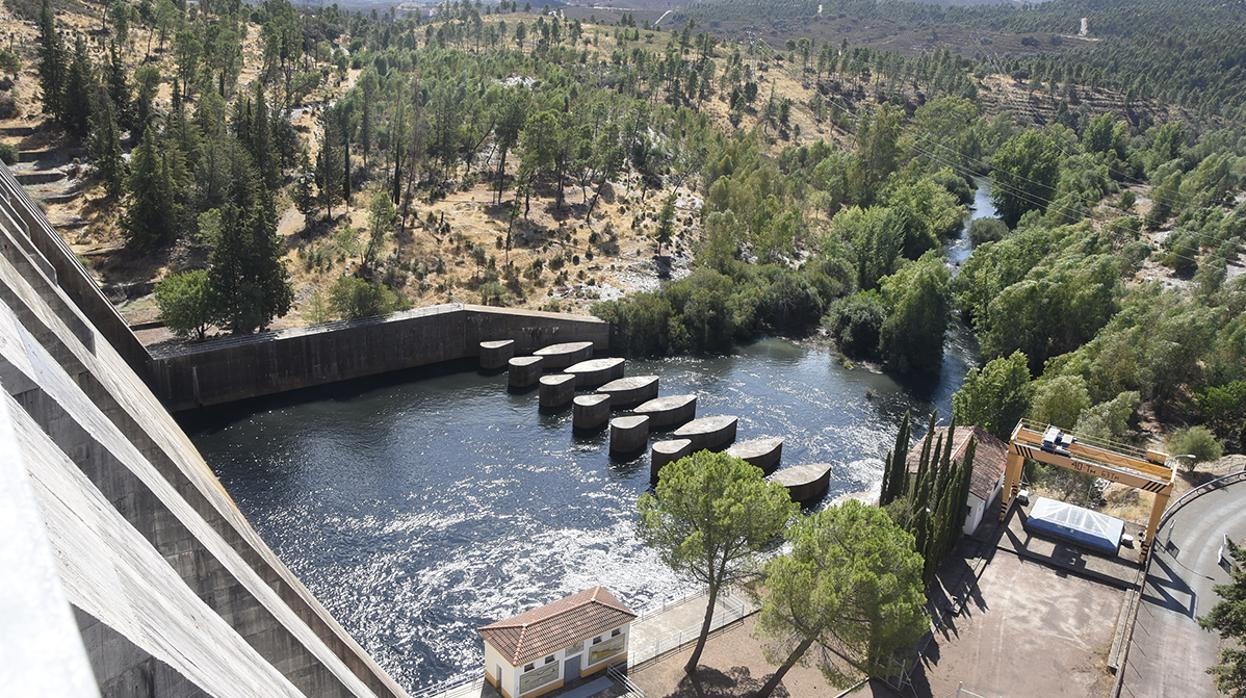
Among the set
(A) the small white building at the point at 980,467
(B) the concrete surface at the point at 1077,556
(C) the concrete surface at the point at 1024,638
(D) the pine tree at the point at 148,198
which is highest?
(D) the pine tree at the point at 148,198

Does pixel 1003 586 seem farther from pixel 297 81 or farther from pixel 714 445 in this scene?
pixel 297 81

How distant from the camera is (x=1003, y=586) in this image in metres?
44.6

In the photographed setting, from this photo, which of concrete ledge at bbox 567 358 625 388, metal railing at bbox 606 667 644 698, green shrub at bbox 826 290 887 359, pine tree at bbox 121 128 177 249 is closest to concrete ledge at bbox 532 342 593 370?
concrete ledge at bbox 567 358 625 388

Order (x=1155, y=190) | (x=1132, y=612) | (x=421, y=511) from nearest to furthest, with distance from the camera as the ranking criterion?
(x=1132, y=612) < (x=421, y=511) < (x=1155, y=190)

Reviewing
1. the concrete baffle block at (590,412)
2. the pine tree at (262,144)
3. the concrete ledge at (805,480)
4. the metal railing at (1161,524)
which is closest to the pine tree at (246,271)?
the pine tree at (262,144)

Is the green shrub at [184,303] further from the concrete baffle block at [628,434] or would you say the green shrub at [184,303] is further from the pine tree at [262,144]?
the concrete baffle block at [628,434]

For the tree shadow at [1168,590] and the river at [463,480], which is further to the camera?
the river at [463,480]

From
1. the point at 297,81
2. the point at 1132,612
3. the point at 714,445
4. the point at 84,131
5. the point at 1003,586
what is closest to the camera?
the point at 1132,612

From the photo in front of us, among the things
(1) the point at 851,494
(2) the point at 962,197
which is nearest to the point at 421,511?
(1) the point at 851,494

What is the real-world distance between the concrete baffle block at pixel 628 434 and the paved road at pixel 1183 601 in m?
30.2

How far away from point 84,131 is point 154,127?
240 inches

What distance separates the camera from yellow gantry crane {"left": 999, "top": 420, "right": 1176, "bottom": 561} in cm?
4597

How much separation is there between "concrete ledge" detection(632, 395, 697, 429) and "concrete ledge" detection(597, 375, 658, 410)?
1105 mm

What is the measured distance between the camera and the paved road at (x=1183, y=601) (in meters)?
37.9
